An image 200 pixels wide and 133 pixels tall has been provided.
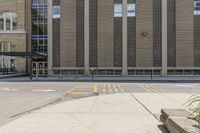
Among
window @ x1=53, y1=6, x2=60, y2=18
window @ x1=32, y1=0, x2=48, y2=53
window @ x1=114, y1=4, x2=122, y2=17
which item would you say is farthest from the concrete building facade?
window @ x1=32, y1=0, x2=48, y2=53

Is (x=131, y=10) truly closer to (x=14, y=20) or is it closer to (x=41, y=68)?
(x=41, y=68)

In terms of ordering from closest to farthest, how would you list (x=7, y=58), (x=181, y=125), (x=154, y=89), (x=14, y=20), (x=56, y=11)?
(x=181, y=125) < (x=154, y=89) < (x=56, y=11) < (x=7, y=58) < (x=14, y=20)

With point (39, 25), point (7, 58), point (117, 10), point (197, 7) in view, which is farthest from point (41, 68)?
point (197, 7)

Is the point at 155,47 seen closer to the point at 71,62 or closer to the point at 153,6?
the point at 153,6

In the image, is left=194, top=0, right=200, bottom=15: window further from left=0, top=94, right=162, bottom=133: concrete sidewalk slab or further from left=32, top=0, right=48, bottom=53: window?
left=0, top=94, right=162, bottom=133: concrete sidewalk slab

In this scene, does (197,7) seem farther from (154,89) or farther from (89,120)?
(89,120)

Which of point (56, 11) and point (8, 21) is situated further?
point (8, 21)

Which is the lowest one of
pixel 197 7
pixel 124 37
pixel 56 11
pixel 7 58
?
pixel 7 58

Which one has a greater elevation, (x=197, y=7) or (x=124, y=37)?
(x=197, y=7)

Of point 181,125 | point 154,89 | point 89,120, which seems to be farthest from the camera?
point 154,89

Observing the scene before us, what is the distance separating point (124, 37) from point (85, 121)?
37697mm

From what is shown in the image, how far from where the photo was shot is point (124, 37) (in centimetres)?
4628

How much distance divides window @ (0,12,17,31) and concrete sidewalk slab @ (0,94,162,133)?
135 feet

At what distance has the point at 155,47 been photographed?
152ft
